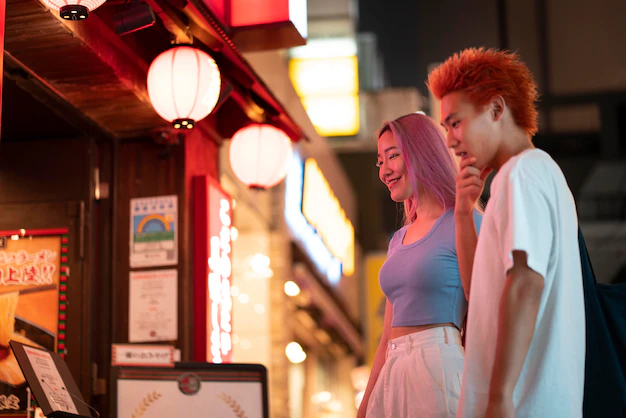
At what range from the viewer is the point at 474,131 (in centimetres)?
242

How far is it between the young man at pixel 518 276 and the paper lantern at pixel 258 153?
420 centimetres

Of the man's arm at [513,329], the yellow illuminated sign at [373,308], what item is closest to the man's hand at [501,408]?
the man's arm at [513,329]

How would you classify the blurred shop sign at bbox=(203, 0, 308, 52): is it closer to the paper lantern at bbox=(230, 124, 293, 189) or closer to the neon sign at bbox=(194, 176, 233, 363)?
the paper lantern at bbox=(230, 124, 293, 189)

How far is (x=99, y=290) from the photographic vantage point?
19.2 ft

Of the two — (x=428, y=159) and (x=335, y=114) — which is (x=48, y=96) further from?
(x=335, y=114)

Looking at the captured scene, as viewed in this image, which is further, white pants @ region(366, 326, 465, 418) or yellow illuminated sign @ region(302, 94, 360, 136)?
yellow illuminated sign @ region(302, 94, 360, 136)

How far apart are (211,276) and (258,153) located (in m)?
1.09

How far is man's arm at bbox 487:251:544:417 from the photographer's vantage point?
6.84 feet

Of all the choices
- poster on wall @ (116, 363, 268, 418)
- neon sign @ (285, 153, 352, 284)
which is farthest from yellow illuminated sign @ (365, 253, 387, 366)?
poster on wall @ (116, 363, 268, 418)

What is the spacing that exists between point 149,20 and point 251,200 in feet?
18.3

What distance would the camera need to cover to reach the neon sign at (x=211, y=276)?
6.05m

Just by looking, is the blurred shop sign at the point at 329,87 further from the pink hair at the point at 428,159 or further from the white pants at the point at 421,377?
the white pants at the point at 421,377

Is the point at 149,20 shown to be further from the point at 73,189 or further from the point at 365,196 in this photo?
the point at 365,196

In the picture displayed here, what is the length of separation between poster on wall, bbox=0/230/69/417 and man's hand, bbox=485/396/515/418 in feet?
13.5
